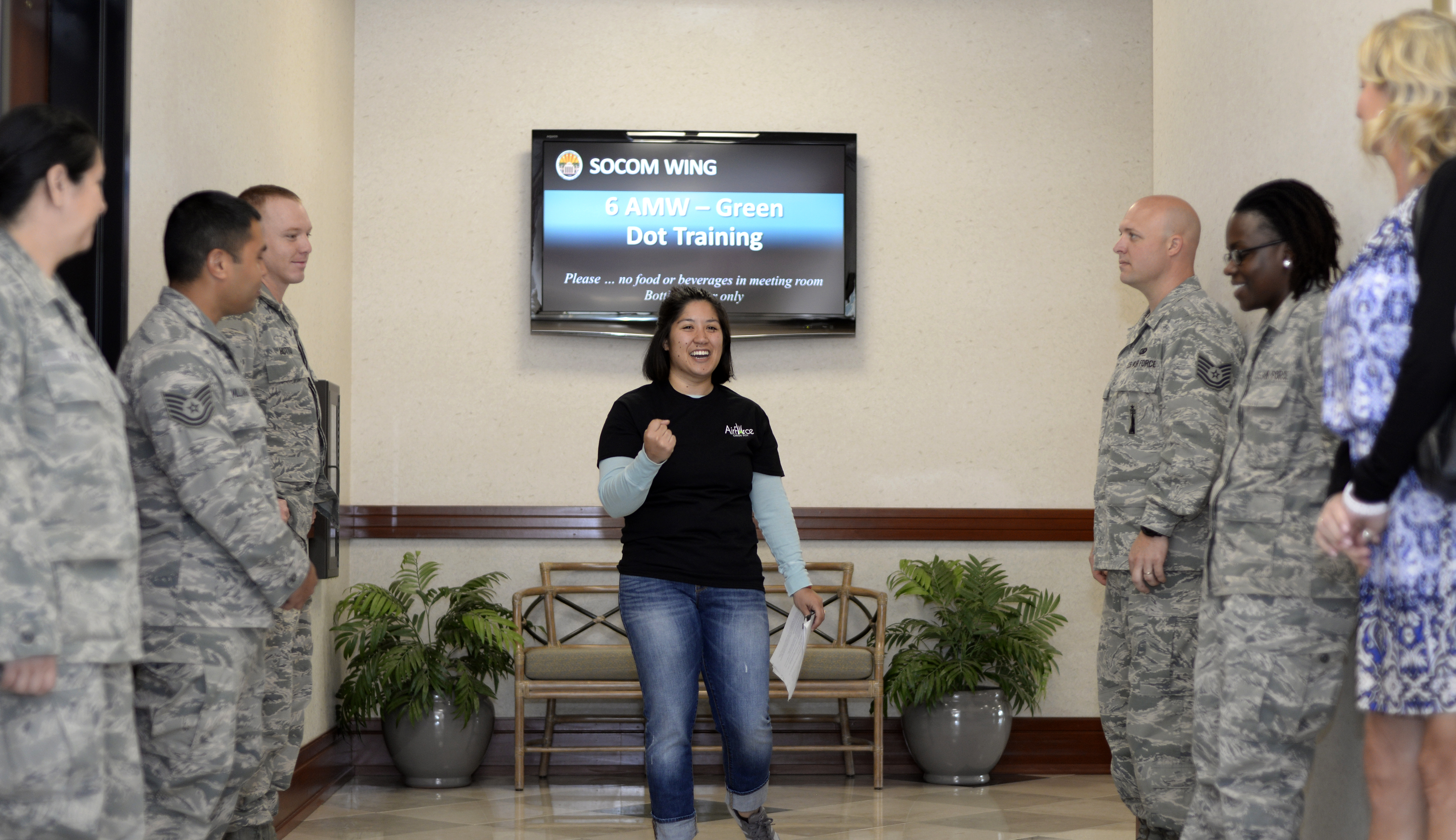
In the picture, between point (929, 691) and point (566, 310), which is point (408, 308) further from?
point (929, 691)

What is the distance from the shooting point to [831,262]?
18.5 feet

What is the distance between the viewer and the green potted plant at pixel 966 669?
5125 mm

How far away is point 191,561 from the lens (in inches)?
97.4

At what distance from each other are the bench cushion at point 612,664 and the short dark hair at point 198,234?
270 cm

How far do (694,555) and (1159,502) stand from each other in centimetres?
123

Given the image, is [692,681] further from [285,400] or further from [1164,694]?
[285,400]

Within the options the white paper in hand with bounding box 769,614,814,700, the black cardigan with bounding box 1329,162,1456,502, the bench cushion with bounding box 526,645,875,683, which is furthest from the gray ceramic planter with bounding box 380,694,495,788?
the black cardigan with bounding box 1329,162,1456,502

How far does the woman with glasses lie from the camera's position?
2.48 metres

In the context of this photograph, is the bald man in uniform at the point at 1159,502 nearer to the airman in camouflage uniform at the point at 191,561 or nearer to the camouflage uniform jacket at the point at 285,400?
the airman in camouflage uniform at the point at 191,561

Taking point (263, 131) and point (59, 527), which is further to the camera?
point (263, 131)

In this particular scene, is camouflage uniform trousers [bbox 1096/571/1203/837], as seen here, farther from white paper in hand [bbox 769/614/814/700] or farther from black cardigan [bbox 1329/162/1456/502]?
black cardigan [bbox 1329/162/1456/502]

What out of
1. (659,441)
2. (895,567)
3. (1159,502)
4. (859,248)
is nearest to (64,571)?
(659,441)

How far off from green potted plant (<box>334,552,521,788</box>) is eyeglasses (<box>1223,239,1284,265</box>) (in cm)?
316

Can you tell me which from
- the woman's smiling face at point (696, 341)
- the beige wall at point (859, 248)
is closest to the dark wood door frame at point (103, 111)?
the woman's smiling face at point (696, 341)
